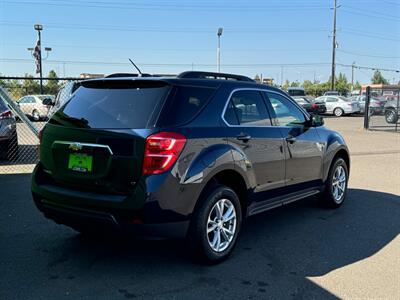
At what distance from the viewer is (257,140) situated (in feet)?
15.3

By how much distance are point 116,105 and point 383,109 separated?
19.2m

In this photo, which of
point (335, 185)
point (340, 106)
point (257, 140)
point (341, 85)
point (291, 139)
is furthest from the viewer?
point (341, 85)

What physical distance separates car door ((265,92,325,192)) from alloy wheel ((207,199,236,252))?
3.75ft

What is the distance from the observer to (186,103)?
399 cm

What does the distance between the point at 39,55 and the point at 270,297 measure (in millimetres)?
31911

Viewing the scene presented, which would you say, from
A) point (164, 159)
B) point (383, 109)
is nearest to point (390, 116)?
point (383, 109)

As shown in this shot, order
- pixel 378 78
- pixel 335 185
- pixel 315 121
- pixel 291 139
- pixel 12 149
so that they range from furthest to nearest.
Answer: pixel 378 78 → pixel 12 149 → pixel 335 185 → pixel 315 121 → pixel 291 139

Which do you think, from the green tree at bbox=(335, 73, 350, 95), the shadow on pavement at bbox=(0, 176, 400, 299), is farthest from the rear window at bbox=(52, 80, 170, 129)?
the green tree at bbox=(335, 73, 350, 95)

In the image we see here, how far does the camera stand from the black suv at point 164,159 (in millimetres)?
3650

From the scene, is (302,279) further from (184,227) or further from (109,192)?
(109,192)

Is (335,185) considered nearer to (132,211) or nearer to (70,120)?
(132,211)

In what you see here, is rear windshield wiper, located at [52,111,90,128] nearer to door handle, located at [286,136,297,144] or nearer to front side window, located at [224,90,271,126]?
front side window, located at [224,90,271,126]

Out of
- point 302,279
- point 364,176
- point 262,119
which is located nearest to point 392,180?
point 364,176

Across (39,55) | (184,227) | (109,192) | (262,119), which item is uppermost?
(39,55)
